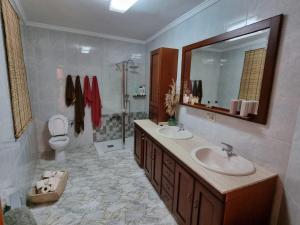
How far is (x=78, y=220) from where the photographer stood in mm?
1696

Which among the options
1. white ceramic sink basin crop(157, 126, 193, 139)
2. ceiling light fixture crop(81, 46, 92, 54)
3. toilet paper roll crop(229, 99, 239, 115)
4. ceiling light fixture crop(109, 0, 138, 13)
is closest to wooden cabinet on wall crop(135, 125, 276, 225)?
white ceramic sink basin crop(157, 126, 193, 139)

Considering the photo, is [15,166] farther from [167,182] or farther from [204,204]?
[204,204]

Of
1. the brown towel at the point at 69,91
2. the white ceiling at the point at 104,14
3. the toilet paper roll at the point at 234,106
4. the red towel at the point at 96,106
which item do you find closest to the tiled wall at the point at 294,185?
the toilet paper roll at the point at 234,106

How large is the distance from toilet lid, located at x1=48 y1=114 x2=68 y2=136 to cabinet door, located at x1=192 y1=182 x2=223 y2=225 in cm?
273

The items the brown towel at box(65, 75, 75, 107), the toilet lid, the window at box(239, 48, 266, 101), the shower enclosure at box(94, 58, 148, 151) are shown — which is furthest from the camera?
the shower enclosure at box(94, 58, 148, 151)

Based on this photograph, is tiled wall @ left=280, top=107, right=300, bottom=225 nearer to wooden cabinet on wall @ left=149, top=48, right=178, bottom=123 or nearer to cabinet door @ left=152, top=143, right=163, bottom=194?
cabinet door @ left=152, top=143, right=163, bottom=194

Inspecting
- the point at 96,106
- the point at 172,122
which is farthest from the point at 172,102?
the point at 96,106

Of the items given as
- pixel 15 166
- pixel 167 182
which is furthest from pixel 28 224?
pixel 167 182

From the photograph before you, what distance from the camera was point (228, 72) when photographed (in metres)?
1.69

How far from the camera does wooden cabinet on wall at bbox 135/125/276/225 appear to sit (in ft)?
3.51

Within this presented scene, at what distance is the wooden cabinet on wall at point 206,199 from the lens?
1.07 meters

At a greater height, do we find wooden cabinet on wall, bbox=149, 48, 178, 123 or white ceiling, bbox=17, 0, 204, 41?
white ceiling, bbox=17, 0, 204, 41

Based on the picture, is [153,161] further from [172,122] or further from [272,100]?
[272,100]

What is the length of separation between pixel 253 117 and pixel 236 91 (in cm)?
34
